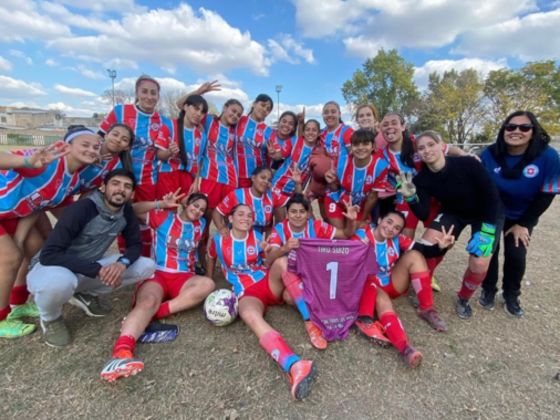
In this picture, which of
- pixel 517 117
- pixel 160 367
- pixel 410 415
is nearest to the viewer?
pixel 410 415

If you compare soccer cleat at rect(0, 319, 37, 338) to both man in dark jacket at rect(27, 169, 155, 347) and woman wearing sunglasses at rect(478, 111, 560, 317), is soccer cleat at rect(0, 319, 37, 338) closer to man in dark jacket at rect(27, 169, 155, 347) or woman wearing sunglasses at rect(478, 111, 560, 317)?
man in dark jacket at rect(27, 169, 155, 347)

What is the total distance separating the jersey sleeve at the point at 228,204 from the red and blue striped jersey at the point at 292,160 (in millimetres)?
717

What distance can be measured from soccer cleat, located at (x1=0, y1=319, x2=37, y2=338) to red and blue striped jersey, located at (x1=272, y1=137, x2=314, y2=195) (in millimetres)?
3017

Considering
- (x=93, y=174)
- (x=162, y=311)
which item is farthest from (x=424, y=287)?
(x=93, y=174)

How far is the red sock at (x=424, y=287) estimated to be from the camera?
3162 mm

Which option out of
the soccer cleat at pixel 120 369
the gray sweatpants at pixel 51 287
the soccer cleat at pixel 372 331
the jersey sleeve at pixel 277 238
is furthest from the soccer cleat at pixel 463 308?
the gray sweatpants at pixel 51 287

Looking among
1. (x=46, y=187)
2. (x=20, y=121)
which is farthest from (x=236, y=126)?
(x=20, y=121)

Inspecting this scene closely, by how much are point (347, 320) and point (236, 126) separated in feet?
9.58

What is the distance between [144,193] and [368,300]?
9.50 feet

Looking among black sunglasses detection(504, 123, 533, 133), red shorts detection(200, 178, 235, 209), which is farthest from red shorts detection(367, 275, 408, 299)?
red shorts detection(200, 178, 235, 209)

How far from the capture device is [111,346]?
272cm

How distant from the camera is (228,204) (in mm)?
3887

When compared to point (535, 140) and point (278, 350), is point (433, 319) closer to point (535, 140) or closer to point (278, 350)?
point (278, 350)

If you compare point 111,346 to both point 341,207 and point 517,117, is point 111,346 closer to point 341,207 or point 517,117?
point 341,207
